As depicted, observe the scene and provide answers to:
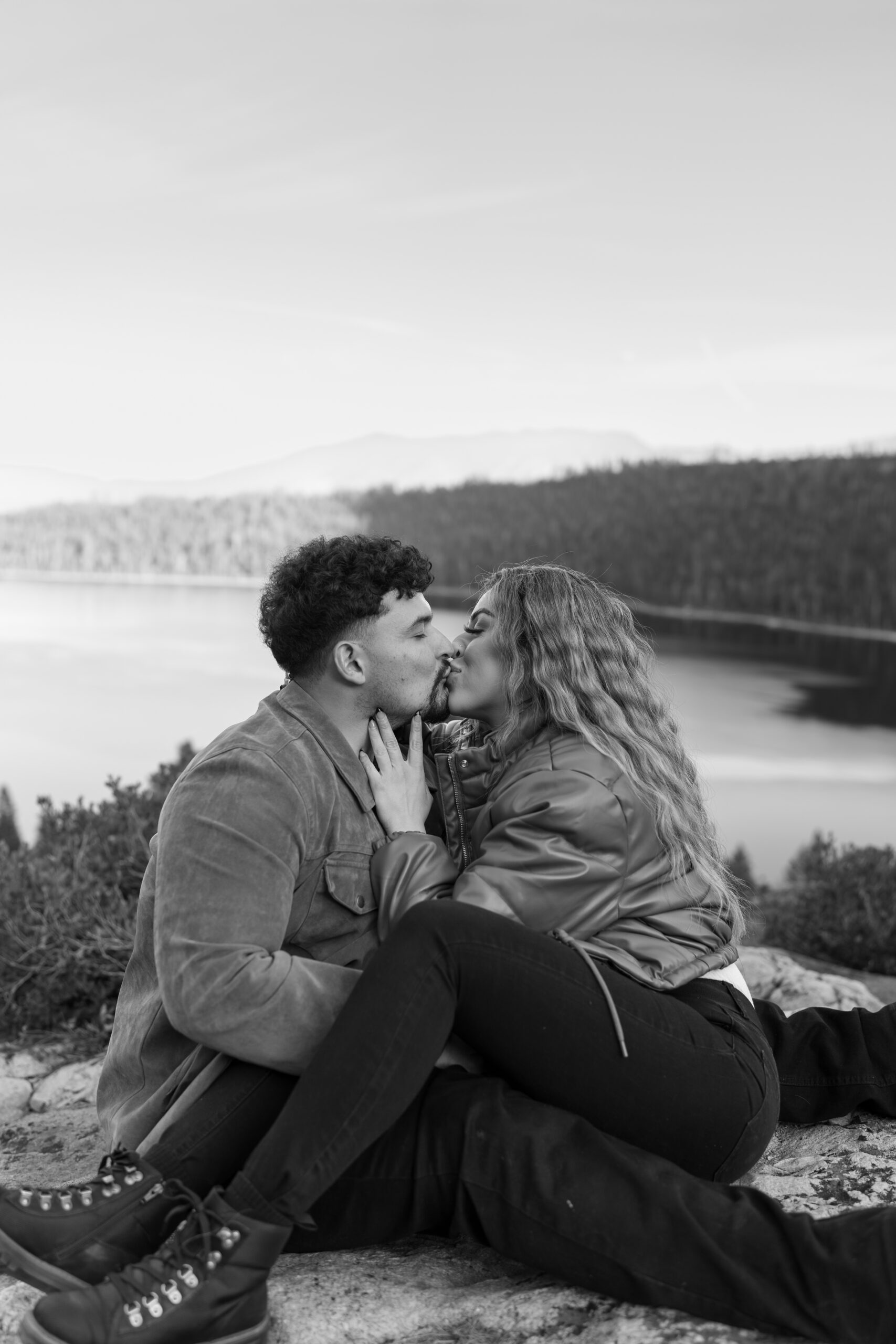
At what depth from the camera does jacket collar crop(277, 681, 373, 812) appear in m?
2.79

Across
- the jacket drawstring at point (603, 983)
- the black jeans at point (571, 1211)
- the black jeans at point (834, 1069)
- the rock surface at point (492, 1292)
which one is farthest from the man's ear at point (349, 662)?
the black jeans at point (834, 1069)

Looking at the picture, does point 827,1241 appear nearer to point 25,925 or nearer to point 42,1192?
point 42,1192

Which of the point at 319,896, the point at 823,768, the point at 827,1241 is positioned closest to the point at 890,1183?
the point at 827,1241

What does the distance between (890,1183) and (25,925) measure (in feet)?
13.0

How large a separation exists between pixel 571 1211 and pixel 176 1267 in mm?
792

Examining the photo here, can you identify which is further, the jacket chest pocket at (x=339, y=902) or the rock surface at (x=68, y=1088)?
the rock surface at (x=68, y=1088)

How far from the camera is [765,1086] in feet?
8.72

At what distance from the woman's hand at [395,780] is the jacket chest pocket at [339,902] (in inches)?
5.5

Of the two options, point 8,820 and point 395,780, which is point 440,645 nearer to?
point 395,780

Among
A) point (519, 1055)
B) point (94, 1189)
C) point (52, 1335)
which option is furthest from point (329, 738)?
point (52, 1335)

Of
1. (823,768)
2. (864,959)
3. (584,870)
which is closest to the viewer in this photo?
(584,870)

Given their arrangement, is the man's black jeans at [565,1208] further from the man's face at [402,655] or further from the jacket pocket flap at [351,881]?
the man's face at [402,655]

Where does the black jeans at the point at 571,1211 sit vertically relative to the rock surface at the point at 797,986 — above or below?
above

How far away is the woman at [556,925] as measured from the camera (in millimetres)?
2299
